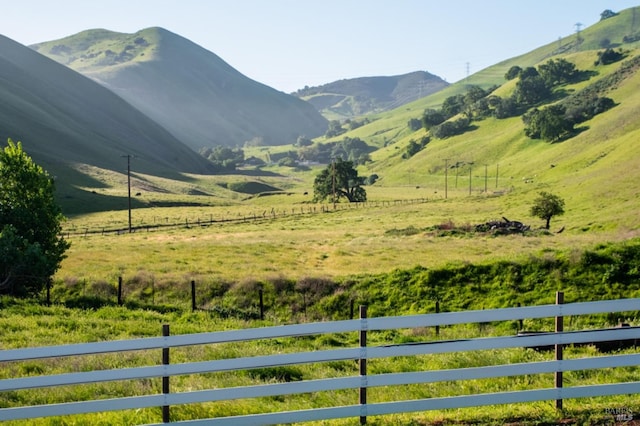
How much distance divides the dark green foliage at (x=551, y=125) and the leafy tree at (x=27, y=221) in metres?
169

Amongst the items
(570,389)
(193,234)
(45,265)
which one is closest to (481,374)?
(570,389)

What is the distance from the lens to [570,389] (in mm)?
8805

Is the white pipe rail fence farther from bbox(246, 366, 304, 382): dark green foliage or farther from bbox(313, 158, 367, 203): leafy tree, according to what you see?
bbox(313, 158, 367, 203): leafy tree

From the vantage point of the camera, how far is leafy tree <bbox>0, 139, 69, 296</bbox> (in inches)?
1151

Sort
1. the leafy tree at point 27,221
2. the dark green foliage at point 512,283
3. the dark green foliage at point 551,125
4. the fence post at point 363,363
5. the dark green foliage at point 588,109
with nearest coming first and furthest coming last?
the fence post at point 363,363
the dark green foliage at point 512,283
the leafy tree at point 27,221
the dark green foliage at point 551,125
the dark green foliage at point 588,109

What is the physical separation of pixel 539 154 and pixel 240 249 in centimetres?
13798

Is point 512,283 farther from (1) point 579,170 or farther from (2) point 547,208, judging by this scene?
(1) point 579,170

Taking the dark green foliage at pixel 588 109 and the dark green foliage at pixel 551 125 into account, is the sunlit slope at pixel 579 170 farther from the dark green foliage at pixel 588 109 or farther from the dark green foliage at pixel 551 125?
the dark green foliage at pixel 588 109

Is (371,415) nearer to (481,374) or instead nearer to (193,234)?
(481,374)

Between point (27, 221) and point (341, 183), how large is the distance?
332 ft

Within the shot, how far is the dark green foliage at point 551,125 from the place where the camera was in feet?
579

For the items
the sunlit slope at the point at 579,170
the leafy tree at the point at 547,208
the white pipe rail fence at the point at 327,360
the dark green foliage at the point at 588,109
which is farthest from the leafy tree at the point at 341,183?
the white pipe rail fence at the point at 327,360

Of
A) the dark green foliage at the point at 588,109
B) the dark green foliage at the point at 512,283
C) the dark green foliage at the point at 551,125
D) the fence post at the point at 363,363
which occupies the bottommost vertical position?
the dark green foliage at the point at 512,283

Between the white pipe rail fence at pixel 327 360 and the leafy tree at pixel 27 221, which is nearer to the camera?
the white pipe rail fence at pixel 327 360
